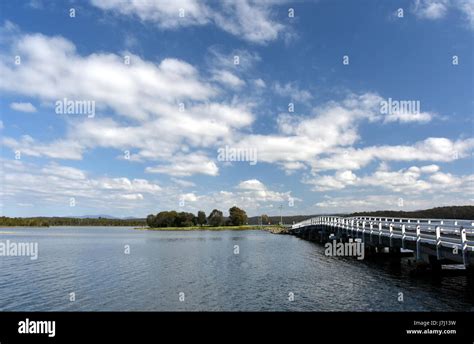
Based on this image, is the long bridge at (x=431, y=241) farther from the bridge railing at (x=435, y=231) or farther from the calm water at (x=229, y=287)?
the calm water at (x=229, y=287)

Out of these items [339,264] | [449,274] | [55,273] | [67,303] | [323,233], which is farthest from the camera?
[323,233]

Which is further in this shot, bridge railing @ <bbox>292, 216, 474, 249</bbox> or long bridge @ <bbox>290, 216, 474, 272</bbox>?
bridge railing @ <bbox>292, 216, 474, 249</bbox>

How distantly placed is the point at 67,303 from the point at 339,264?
27.3 m

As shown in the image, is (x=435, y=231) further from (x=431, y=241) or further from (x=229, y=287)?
(x=229, y=287)

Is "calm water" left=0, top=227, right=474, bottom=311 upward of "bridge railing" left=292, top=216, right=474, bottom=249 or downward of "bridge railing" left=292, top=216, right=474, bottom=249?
downward

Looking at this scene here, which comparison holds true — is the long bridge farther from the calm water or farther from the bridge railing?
the calm water

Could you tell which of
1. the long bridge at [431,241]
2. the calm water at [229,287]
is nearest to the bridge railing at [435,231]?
the long bridge at [431,241]

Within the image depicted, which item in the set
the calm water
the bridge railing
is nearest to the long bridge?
the bridge railing

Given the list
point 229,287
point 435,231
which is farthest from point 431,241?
point 229,287

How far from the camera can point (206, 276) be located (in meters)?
34.6

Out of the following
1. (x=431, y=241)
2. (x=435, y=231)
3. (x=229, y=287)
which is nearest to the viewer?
(x=431, y=241)
